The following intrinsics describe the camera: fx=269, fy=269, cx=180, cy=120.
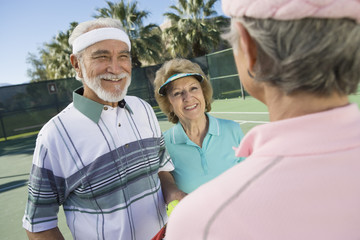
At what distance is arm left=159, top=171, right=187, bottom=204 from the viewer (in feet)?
6.61

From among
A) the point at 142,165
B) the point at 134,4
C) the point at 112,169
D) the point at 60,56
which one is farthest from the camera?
the point at 60,56

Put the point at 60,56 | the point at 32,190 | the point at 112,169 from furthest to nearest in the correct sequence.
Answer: the point at 60,56 < the point at 112,169 < the point at 32,190

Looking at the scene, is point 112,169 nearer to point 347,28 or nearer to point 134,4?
point 347,28

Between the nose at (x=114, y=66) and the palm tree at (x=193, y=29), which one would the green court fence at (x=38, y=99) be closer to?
the palm tree at (x=193, y=29)

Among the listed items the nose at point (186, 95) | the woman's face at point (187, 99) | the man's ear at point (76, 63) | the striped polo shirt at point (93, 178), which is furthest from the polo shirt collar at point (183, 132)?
the man's ear at point (76, 63)

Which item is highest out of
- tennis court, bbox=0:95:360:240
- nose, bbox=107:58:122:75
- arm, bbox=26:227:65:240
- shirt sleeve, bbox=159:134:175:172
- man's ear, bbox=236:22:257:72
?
nose, bbox=107:58:122:75

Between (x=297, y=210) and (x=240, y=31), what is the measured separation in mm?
464

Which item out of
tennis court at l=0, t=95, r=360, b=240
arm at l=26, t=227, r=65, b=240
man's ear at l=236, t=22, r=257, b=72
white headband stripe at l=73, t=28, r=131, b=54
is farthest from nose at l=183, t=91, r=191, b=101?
tennis court at l=0, t=95, r=360, b=240

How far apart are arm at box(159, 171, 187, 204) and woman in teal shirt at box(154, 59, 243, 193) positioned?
0.30 meters

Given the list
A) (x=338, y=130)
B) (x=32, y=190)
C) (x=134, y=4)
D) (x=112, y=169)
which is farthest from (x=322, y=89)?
(x=134, y=4)

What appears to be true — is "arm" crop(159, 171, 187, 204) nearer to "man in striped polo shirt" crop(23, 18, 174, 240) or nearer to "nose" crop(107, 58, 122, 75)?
"man in striped polo shirt" crop(23, 18, 174, 240)

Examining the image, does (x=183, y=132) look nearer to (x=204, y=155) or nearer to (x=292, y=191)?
(x=204, y=155)

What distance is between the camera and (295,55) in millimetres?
643

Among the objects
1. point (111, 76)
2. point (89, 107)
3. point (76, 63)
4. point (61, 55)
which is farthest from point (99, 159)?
point (61, 55)
